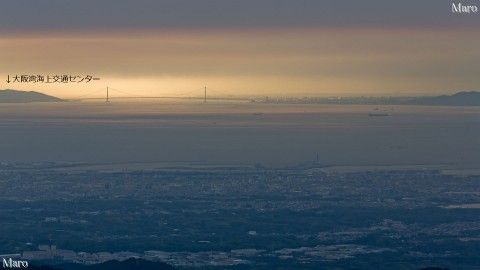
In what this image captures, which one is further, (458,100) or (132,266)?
(458,100)

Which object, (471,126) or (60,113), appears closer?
(471,126)

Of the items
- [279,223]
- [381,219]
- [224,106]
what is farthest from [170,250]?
[224,106]

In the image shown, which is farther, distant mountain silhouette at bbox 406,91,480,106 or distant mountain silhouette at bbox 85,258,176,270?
distant mountain silhouette at bbox 406,91,480,106

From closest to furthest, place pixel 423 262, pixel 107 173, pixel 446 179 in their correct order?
pixel 423 262
pixel 446 179
pixel 107 173

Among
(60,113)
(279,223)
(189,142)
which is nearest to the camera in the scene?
(279,223)

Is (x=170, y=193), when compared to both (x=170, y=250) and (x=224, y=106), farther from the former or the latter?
(x=224, y=106)

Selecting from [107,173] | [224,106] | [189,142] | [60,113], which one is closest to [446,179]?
[107,173]

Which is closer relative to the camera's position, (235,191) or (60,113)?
(235,191)

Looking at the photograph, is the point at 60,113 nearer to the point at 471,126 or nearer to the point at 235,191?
the point at 471,126

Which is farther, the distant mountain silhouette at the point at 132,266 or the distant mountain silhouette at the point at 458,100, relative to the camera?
the distant mountain silhouette at the point at 458,100
